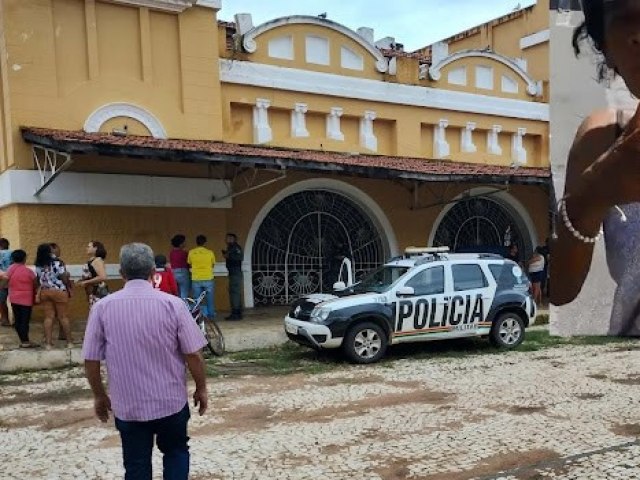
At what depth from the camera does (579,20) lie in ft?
7.75

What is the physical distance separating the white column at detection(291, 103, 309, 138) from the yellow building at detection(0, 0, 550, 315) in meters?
0.04

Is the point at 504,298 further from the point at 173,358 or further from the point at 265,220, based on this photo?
the point at 173,358

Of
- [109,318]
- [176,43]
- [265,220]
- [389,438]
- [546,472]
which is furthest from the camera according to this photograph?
[265,220]

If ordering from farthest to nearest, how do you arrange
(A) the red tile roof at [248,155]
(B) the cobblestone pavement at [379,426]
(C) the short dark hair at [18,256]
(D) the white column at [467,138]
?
(D) the white column at [467,138]
(A) the red tile roof at [248,155]
(C) the short dark hair at [18,256]
(B) the cobblestone pavement at [379,426]

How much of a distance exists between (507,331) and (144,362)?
28.1 ft

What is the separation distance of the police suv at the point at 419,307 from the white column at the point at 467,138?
7.35 metres

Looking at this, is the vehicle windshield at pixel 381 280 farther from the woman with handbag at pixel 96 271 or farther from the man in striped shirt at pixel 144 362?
the man in striped shirt at pixel 144 362

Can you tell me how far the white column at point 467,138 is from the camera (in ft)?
60.0

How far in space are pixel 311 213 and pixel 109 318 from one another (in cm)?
1240

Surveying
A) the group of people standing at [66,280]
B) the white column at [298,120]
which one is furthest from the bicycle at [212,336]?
the white column at [298,120]

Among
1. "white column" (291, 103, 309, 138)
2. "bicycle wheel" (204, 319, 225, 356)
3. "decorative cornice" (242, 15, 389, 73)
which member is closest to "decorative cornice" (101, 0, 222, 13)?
"decorative cornice" (242, 15, 389, 73)

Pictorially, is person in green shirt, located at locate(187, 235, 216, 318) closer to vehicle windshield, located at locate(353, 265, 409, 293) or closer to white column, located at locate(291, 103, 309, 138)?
vehicle windshield, located at locate(353, 265, 409, 293)

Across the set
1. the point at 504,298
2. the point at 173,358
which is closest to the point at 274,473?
the point at 173,358

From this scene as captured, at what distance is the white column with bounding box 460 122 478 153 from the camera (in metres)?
18.3
